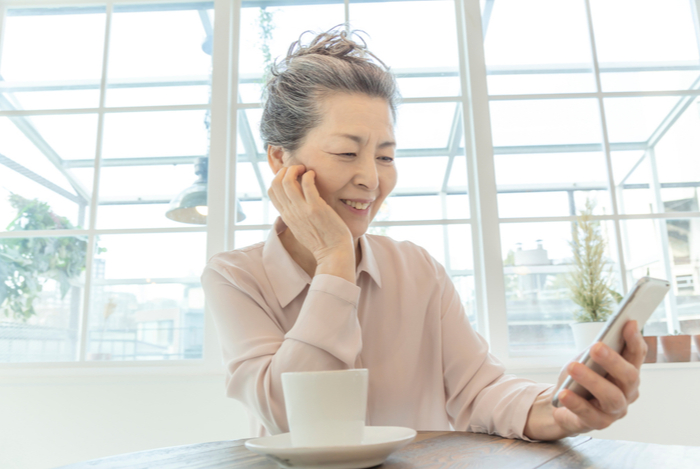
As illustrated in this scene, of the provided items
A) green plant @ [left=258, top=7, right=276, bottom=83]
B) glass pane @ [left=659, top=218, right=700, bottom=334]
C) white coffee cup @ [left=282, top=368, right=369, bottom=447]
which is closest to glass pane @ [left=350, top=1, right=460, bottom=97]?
green plant @ [left=258, top=7, right=276, bottom=83]

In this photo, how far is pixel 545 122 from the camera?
2.49m

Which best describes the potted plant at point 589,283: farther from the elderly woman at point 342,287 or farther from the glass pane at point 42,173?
the glass pane at point 42,173

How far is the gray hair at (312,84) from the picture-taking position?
1.14 metres

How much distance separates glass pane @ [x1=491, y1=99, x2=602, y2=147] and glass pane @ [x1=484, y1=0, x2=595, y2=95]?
76mm

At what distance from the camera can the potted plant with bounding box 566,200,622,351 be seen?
81.4 inches

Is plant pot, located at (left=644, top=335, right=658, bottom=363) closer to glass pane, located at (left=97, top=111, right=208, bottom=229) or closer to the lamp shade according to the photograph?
the lamp shade

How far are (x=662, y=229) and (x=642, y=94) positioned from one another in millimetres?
708

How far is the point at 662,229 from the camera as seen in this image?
2.33 m

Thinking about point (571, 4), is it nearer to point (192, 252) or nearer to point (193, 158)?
point (193, 158)

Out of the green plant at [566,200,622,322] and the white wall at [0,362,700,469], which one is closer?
the white wall at [0,362,700,469]

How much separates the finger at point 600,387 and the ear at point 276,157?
0.87 m

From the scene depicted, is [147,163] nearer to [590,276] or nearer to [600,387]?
[590,276]

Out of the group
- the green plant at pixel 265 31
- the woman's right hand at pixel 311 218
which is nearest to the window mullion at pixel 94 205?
the green plant at pixel 265 31

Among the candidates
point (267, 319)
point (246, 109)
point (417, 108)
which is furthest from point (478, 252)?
point (267, 319)
